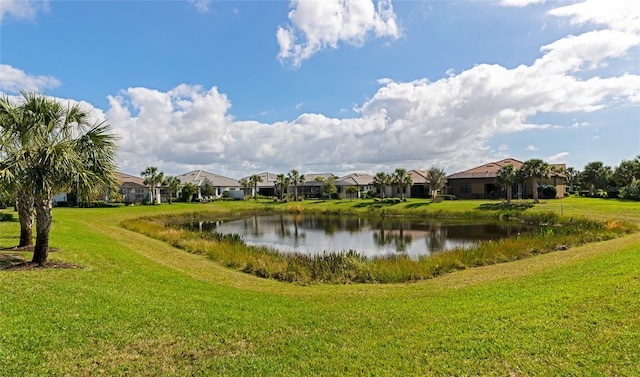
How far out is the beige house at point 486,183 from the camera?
4862 cm

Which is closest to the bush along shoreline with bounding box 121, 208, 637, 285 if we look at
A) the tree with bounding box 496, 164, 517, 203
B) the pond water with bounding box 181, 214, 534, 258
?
the pond water with bounding box 181, 214, 534, 258

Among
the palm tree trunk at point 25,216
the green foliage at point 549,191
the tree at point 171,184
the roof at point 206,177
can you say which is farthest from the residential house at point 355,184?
the palm tree trunk at point 25,216

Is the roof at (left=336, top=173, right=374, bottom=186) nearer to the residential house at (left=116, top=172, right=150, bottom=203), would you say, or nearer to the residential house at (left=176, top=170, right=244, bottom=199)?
the residential house at (left=176, top=170, right=244, bottom=199)

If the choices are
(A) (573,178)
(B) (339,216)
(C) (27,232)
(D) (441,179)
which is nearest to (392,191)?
(D) (441,179)

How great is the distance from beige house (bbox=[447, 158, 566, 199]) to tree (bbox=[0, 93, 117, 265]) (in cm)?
4701

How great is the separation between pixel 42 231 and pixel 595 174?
66605 mm

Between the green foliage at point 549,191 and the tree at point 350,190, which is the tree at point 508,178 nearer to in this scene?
the green foliage at point 549,191

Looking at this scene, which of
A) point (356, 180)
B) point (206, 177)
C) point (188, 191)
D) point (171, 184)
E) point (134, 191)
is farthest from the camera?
point (206, 177)

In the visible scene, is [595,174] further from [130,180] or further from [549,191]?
[130,180]

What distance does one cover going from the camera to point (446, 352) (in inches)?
215

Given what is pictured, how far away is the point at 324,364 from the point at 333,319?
2.04m

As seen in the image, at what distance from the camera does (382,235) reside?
90.5 ft

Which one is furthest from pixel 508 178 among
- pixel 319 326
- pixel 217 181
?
pixel 217 181

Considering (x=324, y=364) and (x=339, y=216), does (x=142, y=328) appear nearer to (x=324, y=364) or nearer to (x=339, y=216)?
(x=324, y=364)
